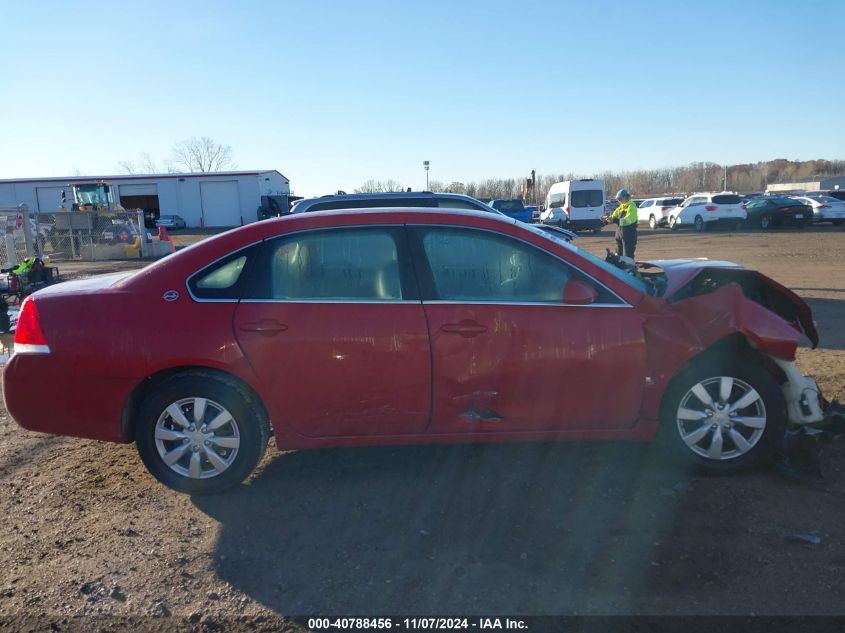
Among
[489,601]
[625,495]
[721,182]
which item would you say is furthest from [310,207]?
[721,182]

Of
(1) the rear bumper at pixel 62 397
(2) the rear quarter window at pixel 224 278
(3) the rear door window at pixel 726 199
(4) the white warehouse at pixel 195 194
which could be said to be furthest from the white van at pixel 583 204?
(1) the rear bumper at pixel 62 397

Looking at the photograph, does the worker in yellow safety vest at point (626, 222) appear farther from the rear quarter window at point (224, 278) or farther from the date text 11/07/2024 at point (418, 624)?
the date text 11/07/2024 at point (418, 624)

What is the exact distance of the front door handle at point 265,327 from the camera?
387 cm

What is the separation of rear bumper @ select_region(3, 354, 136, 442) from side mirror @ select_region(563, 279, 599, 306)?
8.54 ft

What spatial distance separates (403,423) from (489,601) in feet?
4.11

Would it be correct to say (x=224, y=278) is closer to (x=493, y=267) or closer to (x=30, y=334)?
(x=30, y=334)

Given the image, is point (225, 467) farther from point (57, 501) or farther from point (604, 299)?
point (604, 299)

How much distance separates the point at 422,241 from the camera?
406 centimetres

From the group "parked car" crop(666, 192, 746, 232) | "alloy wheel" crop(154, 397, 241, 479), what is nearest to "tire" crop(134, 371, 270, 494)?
"alloy wheel" crop(154, 397, 241, 479)

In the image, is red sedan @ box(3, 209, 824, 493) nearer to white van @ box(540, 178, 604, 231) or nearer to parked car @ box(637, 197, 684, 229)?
white van @ box(540, 178, 604, 231)

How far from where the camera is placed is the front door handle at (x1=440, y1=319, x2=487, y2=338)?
12.7 feet

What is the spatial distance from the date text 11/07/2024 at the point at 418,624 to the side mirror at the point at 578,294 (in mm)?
1823

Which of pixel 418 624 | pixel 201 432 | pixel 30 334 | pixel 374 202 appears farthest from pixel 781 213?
pixel 30 334

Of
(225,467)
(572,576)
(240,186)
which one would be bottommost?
(572,576)
